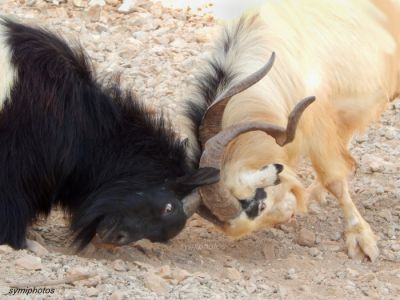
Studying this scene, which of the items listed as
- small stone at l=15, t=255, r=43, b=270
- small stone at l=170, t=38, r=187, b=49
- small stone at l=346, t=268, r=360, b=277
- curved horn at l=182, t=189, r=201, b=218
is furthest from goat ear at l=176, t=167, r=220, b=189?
small stone at l=170, t=38, r=187, b=49

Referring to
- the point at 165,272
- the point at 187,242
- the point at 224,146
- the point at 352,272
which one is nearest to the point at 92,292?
the point at 165,272

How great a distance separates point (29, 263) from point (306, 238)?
2.40 metres

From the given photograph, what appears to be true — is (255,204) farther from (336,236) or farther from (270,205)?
(336,236)

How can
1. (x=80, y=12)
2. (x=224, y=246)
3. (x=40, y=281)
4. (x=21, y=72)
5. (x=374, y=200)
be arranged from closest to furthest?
(x=40, y=281)
(x=21, y=72)
(x=224, y=246)
(x=374, y=200)
(x=80, y=12)

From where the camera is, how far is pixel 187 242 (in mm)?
6988

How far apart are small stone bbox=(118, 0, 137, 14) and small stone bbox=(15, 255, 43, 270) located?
5165 mm

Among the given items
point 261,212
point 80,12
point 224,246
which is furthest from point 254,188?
point 80,12

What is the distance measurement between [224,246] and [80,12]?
13.7 ft

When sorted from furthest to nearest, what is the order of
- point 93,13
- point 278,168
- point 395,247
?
point 93,13, point 395,247, point 278,168

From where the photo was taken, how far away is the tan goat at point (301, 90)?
6438 mm

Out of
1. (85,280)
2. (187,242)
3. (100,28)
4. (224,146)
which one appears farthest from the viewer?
(100,28)

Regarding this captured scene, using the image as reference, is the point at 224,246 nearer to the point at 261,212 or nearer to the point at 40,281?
the point at 261,212

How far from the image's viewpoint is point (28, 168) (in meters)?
6.16

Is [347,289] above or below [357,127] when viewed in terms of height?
below
